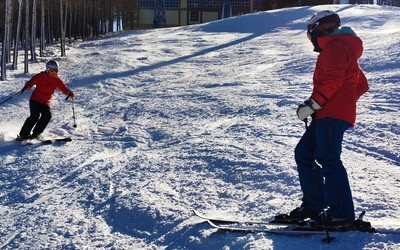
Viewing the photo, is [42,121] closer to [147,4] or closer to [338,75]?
[338,75]

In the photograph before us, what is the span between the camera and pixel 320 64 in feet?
14.0

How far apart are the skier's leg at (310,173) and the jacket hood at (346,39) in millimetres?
688

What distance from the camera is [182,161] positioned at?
7.45m

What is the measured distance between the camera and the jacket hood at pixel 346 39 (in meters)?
4.21

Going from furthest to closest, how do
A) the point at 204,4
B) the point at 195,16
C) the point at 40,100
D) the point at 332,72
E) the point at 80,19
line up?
the point at 195,16 < the point at 204,4 < the point at 80,19 < the point at 40,100 < the point at 332,72

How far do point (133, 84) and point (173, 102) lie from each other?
3.95m

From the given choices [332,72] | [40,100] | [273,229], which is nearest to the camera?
[332,72]

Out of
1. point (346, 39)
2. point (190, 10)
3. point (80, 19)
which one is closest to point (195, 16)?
point (190, 10)

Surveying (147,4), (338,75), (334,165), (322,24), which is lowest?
(334,165)

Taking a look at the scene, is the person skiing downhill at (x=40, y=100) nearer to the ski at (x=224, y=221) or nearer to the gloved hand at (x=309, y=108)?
the ski at (x=224, y=221)

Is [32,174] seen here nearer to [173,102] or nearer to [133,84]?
[173,102]

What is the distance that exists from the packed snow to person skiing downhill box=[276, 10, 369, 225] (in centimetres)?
31

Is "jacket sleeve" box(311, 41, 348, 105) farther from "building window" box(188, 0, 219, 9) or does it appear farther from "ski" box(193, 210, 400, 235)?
"building window" box(188, 0, 219, 9)

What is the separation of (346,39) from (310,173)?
114 cm
